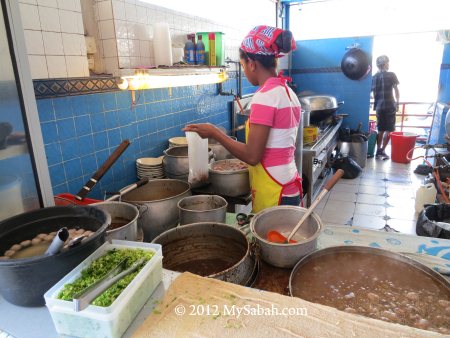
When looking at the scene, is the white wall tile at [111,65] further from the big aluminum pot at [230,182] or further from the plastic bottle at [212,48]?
the big aluminum pot at [230,182]

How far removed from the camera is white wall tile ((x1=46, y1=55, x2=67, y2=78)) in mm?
2012

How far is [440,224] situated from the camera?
2.69 meters

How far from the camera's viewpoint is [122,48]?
2527 millimetres

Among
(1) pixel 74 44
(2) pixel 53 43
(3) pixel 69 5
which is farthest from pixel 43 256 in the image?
(3) pixel 69 5

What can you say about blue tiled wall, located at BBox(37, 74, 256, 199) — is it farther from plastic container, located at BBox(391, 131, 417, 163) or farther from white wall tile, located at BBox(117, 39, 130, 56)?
plastic container, located at BBox(391, 131, 417, 163)

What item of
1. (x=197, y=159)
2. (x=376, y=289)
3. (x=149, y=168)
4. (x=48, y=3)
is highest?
(x=48, y=3)

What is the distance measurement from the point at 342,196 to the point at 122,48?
13.5ft

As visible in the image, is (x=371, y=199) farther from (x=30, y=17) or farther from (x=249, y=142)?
(x=30, y=17)

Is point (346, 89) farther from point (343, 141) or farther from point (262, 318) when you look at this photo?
point (262, 318)

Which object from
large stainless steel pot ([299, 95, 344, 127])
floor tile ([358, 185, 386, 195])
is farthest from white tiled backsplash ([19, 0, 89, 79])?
floor tile ([358, 185, 386, 195])

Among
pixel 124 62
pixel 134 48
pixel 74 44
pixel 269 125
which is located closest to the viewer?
pixel 269 125

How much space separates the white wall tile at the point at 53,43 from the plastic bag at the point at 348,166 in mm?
5141

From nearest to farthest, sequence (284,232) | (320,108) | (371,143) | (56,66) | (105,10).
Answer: (284,232), (56,66), (105,10), (320,108), (371,143)

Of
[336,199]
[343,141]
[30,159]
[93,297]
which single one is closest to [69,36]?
[30,159]
